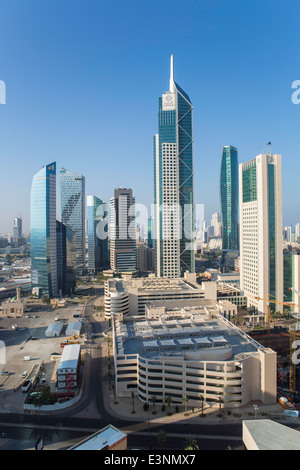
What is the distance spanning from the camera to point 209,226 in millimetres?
107625

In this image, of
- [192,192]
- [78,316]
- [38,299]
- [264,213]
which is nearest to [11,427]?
[78,316]

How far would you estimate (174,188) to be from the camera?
38.3 metres

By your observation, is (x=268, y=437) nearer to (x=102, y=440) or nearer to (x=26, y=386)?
(x=102, y=440)

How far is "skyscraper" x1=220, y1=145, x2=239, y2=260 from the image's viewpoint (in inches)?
2575

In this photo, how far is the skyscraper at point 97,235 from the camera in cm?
5281

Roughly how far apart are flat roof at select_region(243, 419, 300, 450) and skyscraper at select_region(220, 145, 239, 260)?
5728cm

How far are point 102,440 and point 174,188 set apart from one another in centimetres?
3222

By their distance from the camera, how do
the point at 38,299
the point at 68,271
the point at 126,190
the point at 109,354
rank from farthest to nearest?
the point at 126,190 < the point at 68,271 < the point at 38,299 < the point at 109,354

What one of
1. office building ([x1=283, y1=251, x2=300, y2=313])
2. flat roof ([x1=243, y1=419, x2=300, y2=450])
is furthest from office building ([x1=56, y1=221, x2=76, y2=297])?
flat roof ([x1=243, y1=419, x2=300, y2=450])

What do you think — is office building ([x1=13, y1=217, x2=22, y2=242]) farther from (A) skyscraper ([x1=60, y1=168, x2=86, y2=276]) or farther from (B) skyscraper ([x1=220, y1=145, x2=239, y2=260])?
(B) skyscraper ([x1=220, y1=145, x2=239, y2=260])

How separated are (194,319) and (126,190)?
28537 millimetres

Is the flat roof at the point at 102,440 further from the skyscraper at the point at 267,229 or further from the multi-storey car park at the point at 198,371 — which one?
the skyscraper at the point at 267,229
